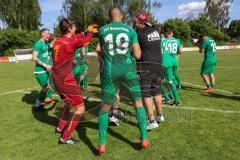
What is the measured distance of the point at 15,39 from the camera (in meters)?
50.0

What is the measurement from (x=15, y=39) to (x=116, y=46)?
48343mm

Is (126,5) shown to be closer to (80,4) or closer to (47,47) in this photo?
(80,4)

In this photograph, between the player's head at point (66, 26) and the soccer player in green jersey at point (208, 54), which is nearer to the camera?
the player's head at point (66, 26)

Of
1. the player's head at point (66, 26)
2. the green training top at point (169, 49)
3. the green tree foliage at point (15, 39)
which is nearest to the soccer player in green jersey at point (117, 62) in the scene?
the player's head at point (66, 26)

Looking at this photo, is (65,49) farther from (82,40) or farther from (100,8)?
(100,8)

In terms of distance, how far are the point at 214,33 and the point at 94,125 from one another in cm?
6874

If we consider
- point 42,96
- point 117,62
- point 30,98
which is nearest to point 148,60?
point 117,62

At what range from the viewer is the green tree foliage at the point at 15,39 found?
49.8m

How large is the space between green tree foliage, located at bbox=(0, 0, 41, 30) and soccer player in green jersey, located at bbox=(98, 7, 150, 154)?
195 feet

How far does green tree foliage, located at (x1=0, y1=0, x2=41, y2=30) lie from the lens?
59.9m

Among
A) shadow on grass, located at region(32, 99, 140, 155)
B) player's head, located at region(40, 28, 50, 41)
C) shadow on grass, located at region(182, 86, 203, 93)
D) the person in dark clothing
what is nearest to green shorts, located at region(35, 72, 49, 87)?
shadow on grass, located at region(32, 99, 140, 155)

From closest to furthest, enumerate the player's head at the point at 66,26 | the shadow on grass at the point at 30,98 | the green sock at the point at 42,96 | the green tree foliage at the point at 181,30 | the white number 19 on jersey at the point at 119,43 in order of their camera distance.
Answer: the white number 19 on jersey at the point at 119,43 → the player's head at the point at 66,26 → the green sock at the point at 42,96 → the shadow on grass at the point at 30,98 → the green tree foliage at the point at 181,30

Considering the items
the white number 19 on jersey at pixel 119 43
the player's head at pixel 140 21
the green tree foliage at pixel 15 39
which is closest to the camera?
the white number 19 on jersey at pixel 119 43

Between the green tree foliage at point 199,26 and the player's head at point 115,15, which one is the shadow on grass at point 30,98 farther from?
the green tree foliage at point 199,26
